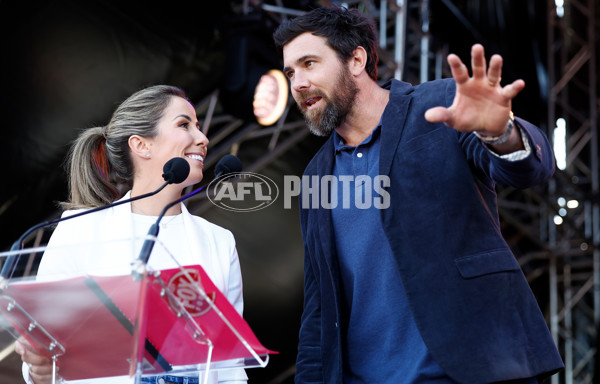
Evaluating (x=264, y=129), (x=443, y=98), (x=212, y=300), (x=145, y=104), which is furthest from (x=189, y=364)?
(x=264, y=129)

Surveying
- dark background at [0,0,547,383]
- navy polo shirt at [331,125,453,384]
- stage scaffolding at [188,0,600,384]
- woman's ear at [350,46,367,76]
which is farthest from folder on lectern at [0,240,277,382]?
stage scaffolding at [188,0,600,384]

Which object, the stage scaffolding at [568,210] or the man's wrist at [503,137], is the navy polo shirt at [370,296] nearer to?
the man's wrist at [503,137]

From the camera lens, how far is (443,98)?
5.22 ft

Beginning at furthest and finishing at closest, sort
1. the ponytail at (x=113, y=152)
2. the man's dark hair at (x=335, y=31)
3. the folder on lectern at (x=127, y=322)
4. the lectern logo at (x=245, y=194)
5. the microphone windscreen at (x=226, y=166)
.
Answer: the lectern logo at (x=245, y=194) < the ponytail at (x=113, y=152) < the man's dark hair at (x=335, y=31) < the microphone windscreen at (x=226, y=166) < the folder on lectern at (x=127, y=322)

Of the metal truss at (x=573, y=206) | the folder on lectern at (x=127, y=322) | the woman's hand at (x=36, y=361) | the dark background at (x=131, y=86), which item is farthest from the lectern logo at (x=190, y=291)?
the metal truss at (x=573, y=206)

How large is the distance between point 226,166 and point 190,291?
0.50 m

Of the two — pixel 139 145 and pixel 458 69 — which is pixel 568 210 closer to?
pixel 139 145

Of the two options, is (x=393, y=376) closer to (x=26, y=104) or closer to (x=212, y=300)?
(x=212, y=300)

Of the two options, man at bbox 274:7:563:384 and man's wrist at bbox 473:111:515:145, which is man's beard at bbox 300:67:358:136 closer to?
man at bbox 274:7:563:384

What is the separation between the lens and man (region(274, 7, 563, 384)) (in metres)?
1.35

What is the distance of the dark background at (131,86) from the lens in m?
3.05

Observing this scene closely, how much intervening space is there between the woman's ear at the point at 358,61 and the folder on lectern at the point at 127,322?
98 cm

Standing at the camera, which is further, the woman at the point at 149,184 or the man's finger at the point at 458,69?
the woman at the point at 149,184

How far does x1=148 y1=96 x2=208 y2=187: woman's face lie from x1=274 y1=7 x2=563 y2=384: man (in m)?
0.34
